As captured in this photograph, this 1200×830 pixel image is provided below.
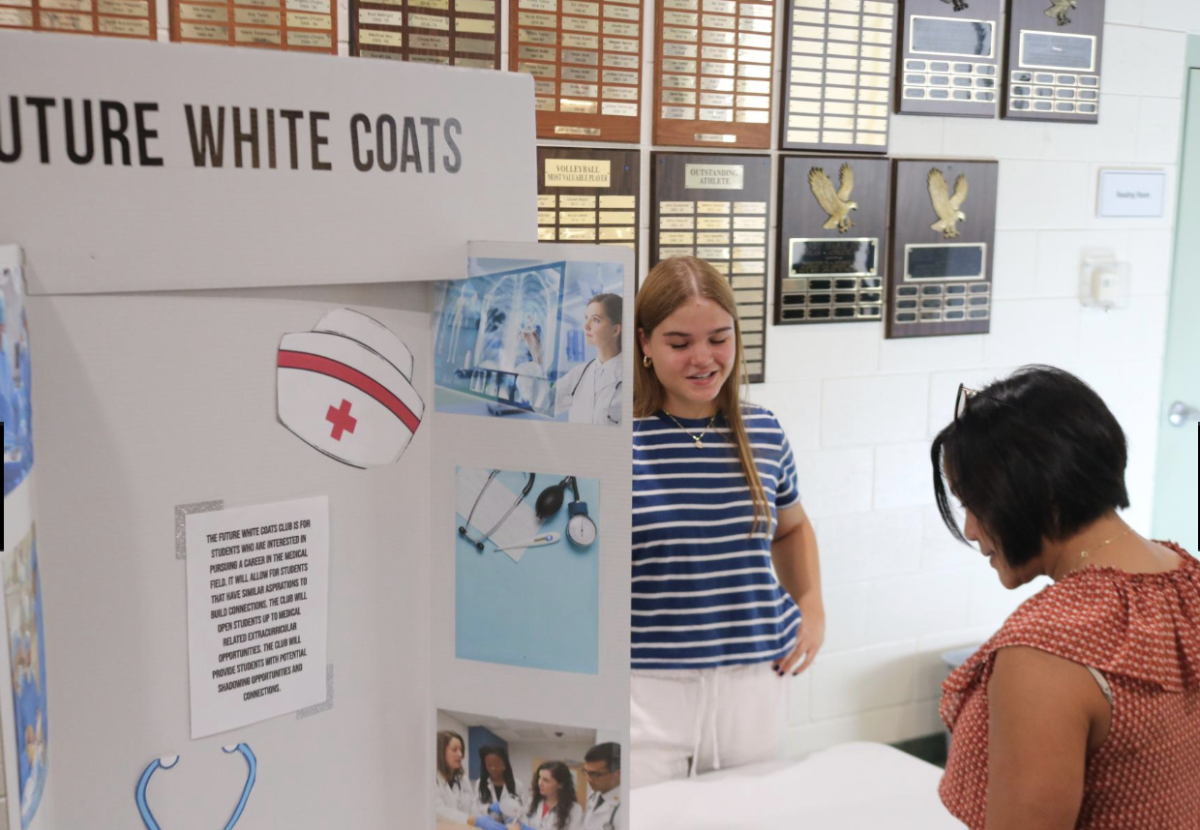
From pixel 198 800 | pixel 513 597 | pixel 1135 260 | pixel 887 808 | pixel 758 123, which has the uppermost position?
pixel 758 123

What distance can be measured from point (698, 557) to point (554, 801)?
3.25ft

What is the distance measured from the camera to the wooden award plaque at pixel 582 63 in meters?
2.50

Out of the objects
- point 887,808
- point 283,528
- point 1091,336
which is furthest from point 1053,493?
point 1091,336

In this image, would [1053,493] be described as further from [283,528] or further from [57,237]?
[57,237]

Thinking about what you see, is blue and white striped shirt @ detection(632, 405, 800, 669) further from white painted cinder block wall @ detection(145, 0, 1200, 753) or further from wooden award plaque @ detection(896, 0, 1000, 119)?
wooden award plaque @ detection(896, 0, 1000, 119)

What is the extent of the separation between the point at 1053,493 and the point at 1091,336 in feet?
7.67

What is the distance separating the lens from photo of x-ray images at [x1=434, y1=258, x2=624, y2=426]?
0.95 metres

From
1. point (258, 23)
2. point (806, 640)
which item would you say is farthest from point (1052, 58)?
point (258, 23)

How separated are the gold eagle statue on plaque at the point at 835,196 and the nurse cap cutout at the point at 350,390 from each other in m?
2.13

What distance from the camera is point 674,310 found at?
205 centimetres

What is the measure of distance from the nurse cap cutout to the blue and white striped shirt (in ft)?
3.38

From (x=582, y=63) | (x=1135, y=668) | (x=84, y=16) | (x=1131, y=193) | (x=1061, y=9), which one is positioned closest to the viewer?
(x=1135, y=668)

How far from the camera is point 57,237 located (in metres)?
0.80

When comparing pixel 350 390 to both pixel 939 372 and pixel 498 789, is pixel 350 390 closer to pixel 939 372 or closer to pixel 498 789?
pixel 498 789
